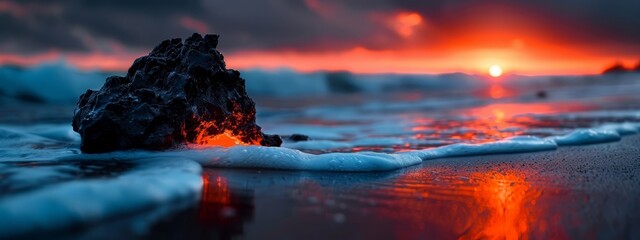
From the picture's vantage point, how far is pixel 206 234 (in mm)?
2125

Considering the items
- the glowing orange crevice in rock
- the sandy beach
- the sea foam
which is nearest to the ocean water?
the sea foam

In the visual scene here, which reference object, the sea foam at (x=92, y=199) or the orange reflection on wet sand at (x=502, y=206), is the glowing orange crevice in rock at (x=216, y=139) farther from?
the orange reflection on wet sand at (x=502, y=206)

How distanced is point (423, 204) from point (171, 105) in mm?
2297

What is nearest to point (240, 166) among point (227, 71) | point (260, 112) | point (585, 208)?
point (227, 71)

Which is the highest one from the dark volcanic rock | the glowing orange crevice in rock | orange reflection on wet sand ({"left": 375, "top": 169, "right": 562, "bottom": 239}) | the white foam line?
the dark volcanic rock

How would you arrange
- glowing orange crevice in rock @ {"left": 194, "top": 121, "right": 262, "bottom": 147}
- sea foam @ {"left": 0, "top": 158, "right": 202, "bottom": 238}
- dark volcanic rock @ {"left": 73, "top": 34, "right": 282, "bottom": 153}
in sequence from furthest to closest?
glowing orange crevice in rock @ {"left": 194, "top": 121, "right": 262, "bottom": 147}
dark volcanic rock @ {"left": 73, "top": 34, "right": 282, "bottom": 153}
sea foam @ {"left": 0, "top": 158, "right": 202, "bottom": 238}

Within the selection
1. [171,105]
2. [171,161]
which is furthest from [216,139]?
[171,161]

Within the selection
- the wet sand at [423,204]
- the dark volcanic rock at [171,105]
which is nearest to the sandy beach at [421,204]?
the wet sand at [423,204]

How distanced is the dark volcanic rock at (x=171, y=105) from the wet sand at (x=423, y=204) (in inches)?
30.6

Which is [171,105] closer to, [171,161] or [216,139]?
[216,139]

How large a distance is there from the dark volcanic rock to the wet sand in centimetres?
78

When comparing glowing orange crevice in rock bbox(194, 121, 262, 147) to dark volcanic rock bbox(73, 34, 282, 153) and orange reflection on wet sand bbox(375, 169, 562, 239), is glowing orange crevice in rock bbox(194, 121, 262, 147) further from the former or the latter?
orange reflection on wet sand bbox(375, 169, 562, 239)

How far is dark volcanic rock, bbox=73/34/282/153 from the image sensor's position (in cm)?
402

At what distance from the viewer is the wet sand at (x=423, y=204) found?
221 centimetres
